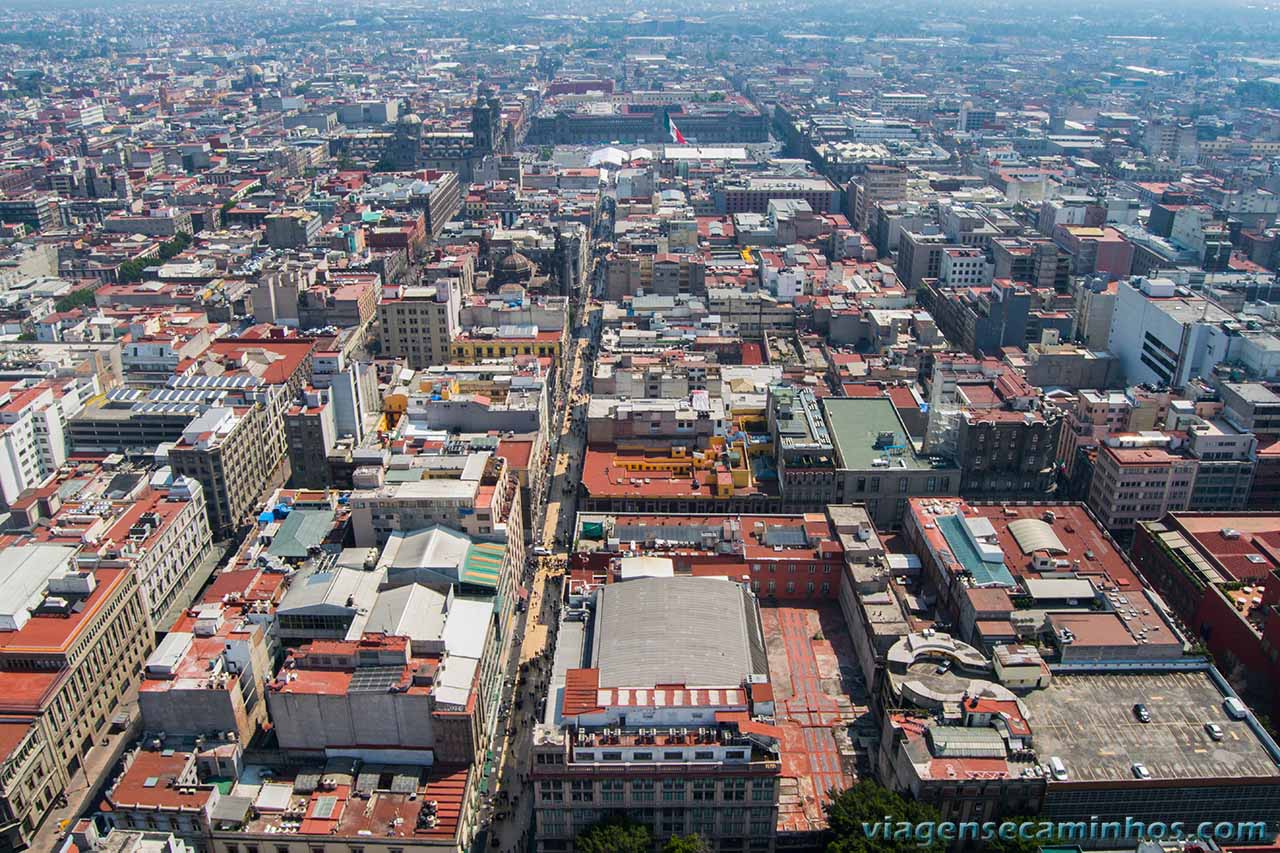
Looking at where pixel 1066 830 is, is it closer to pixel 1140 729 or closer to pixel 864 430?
pixel 1140 729

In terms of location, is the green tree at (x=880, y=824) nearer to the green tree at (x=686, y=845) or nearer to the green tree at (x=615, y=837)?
the green tree at (x=686, y=845)

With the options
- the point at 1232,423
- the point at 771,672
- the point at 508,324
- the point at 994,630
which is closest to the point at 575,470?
the point at 508,324

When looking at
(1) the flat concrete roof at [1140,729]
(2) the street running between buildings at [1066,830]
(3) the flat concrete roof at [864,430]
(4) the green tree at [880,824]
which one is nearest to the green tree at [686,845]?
(4) the green tree at [880,824]

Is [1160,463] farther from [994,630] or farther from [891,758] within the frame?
[891,758]

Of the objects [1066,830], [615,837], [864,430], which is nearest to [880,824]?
[1066,830]

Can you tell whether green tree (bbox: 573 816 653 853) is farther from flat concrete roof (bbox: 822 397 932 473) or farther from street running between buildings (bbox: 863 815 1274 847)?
flat concrete roof (bbox: 822 397 932 473)

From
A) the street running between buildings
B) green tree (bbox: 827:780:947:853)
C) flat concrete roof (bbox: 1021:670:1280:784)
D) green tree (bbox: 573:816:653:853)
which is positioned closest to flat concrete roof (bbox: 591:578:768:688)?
green tree (bbox: 573:816:653:853)
